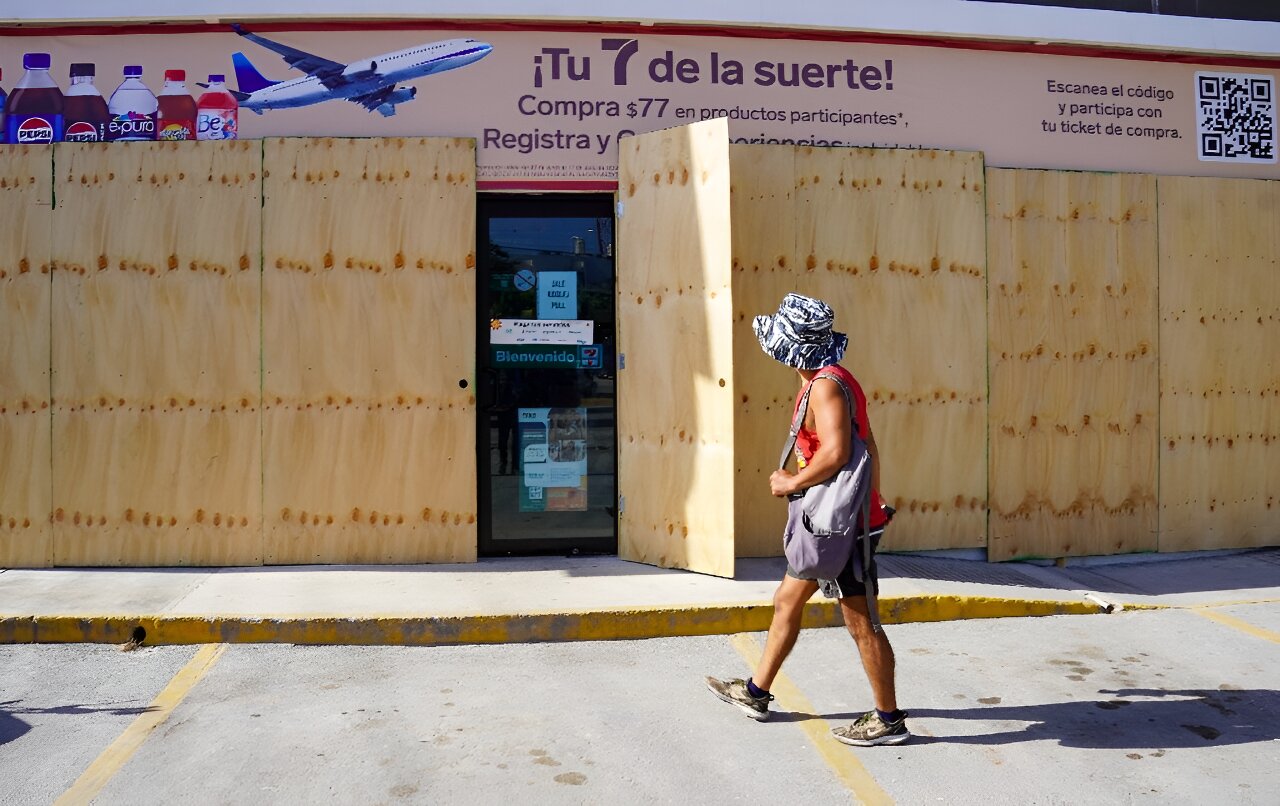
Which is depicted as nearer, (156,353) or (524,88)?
(156,353)

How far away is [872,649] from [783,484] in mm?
822

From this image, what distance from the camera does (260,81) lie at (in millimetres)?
7957

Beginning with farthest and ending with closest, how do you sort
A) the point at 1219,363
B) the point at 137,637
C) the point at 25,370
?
the point at 1219,363 → the point at 25,370 → the point at 137,637

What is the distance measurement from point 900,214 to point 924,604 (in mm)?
2956

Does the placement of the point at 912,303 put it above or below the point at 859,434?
above

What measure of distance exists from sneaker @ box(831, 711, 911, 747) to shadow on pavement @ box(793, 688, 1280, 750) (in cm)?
10

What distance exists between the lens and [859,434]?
15.6 ft

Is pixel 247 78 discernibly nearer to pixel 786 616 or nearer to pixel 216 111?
pixel 216 111

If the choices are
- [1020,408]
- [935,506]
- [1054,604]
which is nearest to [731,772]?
[1054,604]

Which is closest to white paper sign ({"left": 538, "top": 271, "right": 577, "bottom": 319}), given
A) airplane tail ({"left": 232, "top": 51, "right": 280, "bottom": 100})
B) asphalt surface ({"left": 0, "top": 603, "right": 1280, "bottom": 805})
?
airplane tail ({"left": 232, "top": 51, "right": 280, "bottom": 100})

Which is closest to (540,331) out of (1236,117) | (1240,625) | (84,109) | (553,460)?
(553,460)

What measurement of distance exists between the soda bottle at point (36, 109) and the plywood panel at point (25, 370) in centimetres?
15

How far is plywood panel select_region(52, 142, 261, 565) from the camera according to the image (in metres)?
7.83

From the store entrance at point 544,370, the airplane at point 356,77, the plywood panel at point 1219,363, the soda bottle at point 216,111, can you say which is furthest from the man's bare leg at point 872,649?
the soda bottle at point 216,111
